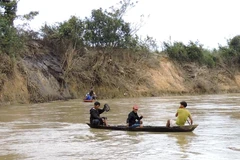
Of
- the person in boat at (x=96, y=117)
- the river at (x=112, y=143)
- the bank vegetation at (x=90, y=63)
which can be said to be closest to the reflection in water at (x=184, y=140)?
the river at (x=112, y=143)

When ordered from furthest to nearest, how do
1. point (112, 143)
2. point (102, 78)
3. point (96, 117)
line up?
point (102, 78), point (96, 117), point (112, 143)

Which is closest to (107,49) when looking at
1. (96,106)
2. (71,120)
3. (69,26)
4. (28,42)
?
(69,26)

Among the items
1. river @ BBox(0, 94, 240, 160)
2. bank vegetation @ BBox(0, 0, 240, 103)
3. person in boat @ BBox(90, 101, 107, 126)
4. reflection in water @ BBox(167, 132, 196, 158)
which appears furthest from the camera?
bank vegetation @ BBox(0, 0, 240, 103)

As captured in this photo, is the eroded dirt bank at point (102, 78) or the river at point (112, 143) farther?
the eroded dirt bank at point (102, 78)

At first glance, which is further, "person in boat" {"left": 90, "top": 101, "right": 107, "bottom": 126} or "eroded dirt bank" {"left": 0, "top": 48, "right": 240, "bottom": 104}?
"eroded dirt bank" {"left": 0, "top": 48, "right": 240, "bottom": 104}

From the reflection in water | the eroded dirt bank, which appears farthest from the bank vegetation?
the reflection in water

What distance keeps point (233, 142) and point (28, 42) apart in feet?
91.0

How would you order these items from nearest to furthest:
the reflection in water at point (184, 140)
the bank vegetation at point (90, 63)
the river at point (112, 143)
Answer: the river at point (112, 143) < the reflection in water at point (184, 140) < the bank vegetation at point (90, 63)

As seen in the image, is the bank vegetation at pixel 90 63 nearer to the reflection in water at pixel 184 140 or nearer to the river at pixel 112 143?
the river at pixel 112 143

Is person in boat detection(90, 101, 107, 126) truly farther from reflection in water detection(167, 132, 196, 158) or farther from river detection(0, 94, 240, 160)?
reflection in water detection(167, 132, 196, 158)

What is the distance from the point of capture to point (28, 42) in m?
36.4

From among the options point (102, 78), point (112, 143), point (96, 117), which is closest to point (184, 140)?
point (112, 143)

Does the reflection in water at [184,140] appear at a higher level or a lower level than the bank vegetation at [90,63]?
lower

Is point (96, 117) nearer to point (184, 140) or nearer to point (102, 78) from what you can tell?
point (184, 140)
